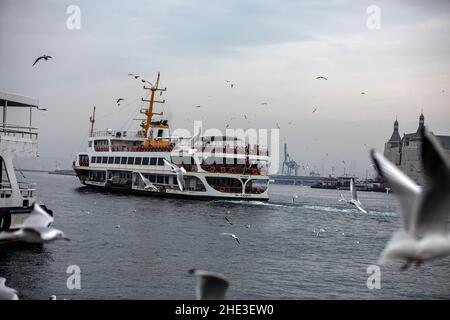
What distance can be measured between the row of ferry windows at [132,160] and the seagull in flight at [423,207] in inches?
1728

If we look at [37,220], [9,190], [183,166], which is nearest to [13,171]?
[9,190]

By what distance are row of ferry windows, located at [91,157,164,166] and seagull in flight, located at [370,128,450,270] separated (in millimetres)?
43882

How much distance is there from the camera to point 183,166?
4791 cm

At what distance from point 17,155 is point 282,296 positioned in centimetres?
1207

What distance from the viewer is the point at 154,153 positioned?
51031 millimetres

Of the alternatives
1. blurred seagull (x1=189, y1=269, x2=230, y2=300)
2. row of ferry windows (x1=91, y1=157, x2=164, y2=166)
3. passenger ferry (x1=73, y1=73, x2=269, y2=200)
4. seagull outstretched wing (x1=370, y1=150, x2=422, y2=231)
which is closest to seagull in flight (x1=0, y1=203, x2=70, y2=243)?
blurred seagull (x1=189, y1=269, x2=230, y2=300)

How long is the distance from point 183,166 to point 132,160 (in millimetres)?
8380

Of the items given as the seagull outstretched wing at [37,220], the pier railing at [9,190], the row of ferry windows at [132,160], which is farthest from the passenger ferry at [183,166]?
the seagull outstretched wing at [37,220]

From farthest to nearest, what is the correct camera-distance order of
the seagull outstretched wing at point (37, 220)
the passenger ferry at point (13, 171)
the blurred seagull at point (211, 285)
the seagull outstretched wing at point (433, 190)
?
1. the passenger ferry at point (13, 171)
2. the seagull outstretched wing at point (37, 220)
3. the blurred seagull at point (211, 285)
4. the seagull outstretched wing at point (433, 190)

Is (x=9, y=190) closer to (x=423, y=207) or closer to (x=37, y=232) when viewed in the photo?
(x=37, y=232)

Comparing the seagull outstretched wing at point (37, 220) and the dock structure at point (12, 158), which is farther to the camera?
the dock structure at point (12, 158)

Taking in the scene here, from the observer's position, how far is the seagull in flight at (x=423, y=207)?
233 inches

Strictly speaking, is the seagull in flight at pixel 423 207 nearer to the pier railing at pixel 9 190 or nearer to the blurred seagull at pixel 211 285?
the blurred seagull at pixel 211 285
